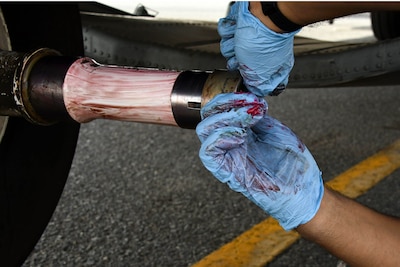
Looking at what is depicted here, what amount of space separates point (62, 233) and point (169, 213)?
1.31ft

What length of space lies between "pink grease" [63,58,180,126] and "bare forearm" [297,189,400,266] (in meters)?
0.37

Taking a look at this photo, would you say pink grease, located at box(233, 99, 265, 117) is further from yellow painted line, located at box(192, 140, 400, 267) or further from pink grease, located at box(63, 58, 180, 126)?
yellow painted line, located at box(192, 140, 400, 267)

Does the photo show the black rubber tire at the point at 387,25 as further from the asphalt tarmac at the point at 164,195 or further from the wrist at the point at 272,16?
the wrist at the point at 272,16

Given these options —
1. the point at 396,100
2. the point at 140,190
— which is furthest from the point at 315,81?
the point at 396,100

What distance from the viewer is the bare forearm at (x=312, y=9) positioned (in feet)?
3.14

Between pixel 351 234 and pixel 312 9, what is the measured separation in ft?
1.65

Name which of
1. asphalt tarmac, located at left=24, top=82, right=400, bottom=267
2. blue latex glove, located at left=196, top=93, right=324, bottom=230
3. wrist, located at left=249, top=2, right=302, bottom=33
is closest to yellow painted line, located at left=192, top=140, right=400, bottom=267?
asphalt tarmac, located at left=24, top=82, right=400, bottom=267

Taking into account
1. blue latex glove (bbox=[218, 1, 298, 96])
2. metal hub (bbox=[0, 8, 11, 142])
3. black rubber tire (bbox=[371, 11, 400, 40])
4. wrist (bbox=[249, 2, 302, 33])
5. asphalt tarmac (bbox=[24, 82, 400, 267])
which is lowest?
asphalt tarmac (bbox=[24, 82, 400, 267])

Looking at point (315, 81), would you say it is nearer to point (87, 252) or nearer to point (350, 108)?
point (87, 252)

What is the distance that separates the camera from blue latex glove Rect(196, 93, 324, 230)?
1.02 metres

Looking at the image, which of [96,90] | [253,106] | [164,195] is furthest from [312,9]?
[164,195]

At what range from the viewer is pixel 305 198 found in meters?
1.14

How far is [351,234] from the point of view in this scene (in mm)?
1203

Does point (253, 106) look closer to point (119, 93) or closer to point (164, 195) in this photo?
point (119, 93)
